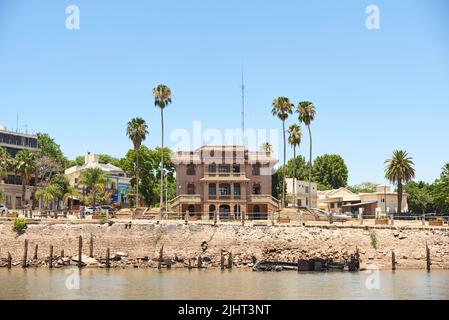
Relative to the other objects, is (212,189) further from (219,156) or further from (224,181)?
(219,156)

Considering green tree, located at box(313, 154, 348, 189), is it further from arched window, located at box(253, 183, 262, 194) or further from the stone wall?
the stone wall

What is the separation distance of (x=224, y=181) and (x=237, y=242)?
16211mm

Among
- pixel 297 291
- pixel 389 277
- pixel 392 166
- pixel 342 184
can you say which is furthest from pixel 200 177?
pixel 342 184

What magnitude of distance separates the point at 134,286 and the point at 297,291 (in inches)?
507

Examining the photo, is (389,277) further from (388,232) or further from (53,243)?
(53,243)

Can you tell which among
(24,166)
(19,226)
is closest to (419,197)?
(24,166)

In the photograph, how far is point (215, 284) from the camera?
52594 millimetres

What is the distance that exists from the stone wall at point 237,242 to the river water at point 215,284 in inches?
188

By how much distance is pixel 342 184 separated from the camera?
156 metres

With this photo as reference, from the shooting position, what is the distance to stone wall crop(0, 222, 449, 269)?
7069 cm

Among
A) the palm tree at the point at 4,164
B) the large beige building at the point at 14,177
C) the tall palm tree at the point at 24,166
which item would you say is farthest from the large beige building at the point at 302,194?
the palm tree at the point at 4,164

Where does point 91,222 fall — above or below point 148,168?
below

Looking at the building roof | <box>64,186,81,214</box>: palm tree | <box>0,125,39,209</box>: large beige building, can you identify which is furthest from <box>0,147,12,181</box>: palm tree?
the building roof

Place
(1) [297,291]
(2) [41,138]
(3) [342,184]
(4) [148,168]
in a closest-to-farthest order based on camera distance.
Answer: (1) [297,291], (4) [148,168], (2) [41,138], (3) [342,184]
